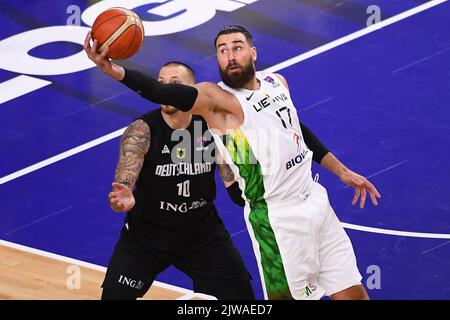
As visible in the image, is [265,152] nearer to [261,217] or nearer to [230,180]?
[261,217]

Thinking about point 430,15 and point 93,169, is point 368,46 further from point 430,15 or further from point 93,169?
point 93,169

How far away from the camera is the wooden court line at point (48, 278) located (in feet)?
37.8

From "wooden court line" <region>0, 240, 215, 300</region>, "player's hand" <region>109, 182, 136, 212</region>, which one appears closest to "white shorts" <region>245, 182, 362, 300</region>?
"player's hand" <region>109, 182, 136, 212</region>

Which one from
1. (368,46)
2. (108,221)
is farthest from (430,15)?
(108,221)

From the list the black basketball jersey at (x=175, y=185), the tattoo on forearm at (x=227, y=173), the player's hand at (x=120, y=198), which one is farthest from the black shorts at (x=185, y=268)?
the player's hand at (x=120, y=198)

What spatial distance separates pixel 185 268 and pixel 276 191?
3.79 feet

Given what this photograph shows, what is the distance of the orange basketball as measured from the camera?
31.2ft

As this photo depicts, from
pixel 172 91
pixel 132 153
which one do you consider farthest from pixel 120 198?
pixel 172 91

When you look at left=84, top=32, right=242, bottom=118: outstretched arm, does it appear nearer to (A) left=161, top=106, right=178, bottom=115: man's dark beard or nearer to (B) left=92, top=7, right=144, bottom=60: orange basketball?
(B) left=92, top=7, right=144, bottom=60: orange basketball

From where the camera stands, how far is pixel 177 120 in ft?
33.7

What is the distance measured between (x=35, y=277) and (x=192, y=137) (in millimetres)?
2512

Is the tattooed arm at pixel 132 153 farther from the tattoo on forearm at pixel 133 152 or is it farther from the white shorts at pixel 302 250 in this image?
the white shorts at pixel 302 250

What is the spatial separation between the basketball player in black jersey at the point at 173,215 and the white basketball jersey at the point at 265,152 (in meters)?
0.44

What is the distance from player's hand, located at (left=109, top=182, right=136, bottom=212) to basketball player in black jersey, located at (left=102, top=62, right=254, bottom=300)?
2.30ft
